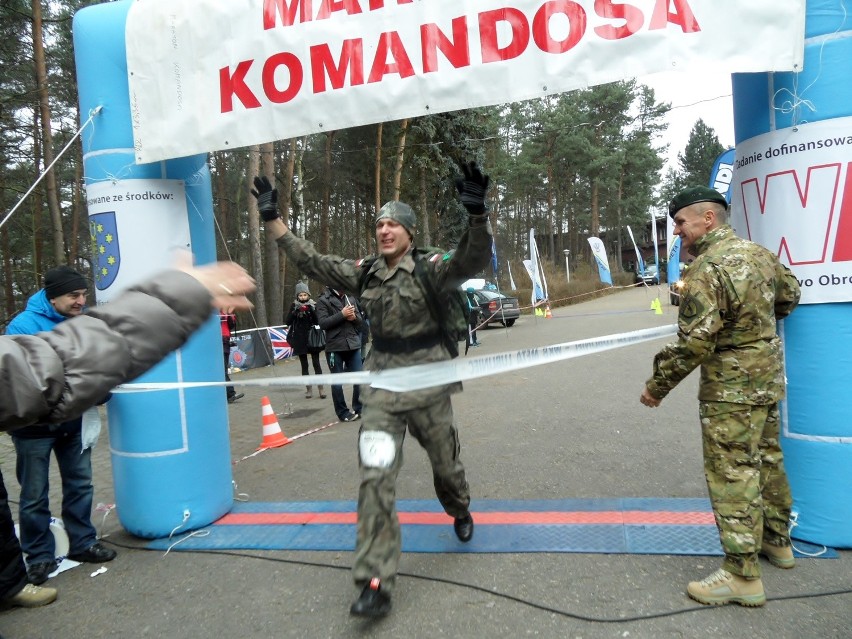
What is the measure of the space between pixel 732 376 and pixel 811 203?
42.7 inches

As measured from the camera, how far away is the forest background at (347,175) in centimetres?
1515

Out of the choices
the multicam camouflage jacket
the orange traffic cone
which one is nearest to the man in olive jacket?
the multicam camouflage jacket

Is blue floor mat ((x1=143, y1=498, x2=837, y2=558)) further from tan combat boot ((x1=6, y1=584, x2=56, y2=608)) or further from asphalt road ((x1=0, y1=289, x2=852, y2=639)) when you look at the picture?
tan combat boot ((x1=6, y1=584, x2=56, y2=608))

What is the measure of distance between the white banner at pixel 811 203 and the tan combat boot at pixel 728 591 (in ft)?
4.88

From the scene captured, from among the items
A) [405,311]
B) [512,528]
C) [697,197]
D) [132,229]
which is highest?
[132,229]

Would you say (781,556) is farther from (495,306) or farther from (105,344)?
(495,306)

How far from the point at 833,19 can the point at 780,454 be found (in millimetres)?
2252

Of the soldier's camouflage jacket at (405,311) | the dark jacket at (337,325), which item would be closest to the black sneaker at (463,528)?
the soldier's camouflage jacket at (405,311)

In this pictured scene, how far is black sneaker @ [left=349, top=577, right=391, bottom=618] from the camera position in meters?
2.75

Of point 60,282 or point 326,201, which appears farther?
point 326,201

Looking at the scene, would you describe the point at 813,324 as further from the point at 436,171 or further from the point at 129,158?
the point at 436,171

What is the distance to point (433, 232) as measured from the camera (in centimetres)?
2806

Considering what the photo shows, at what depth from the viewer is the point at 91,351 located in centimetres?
145

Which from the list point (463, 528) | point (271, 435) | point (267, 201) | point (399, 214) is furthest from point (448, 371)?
point (271, 435)
